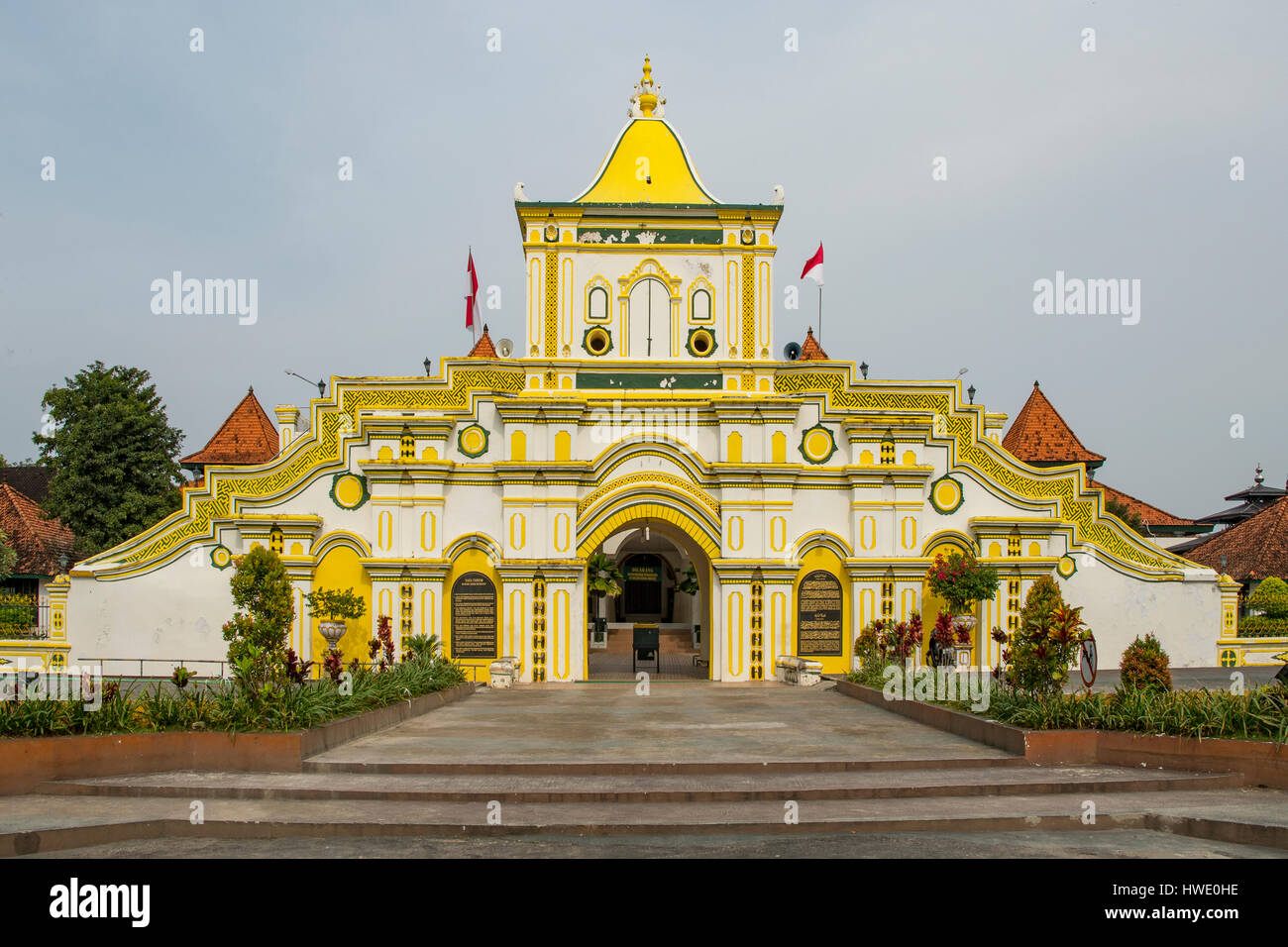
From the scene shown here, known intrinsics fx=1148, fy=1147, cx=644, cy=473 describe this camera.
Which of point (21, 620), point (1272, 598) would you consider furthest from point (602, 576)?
point (1272, 598)

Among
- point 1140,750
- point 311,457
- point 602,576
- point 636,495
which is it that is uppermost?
point 311,457

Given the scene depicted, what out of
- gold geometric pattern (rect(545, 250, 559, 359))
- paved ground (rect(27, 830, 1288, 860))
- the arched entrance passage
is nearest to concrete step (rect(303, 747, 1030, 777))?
paved ground (rect(27, 830, 1288, 860))

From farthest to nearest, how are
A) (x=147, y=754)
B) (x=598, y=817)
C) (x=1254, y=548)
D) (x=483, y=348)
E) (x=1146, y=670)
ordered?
(x=483, y=348) → (x=1254, y=548) → (x=1146, y=670) → (x=147, y=754) → (x=598, y=817)

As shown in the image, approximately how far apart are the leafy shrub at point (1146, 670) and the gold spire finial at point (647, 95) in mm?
20230

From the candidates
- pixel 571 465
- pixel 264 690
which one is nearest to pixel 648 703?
pixel 571 465

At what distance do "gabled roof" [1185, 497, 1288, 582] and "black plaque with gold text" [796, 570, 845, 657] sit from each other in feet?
57.4

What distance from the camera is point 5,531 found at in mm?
39375

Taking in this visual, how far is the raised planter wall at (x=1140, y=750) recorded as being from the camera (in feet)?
43.4

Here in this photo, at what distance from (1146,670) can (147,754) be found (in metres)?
13.1

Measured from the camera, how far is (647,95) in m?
30.8

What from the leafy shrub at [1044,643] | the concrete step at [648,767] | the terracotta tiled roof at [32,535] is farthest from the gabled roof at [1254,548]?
the terracotta tiled roof at [32,535]

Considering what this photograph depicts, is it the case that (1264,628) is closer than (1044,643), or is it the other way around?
(1044,643)

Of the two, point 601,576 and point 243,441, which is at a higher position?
point 243,441

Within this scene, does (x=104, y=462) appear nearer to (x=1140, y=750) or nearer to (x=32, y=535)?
(x=32, y=535)
